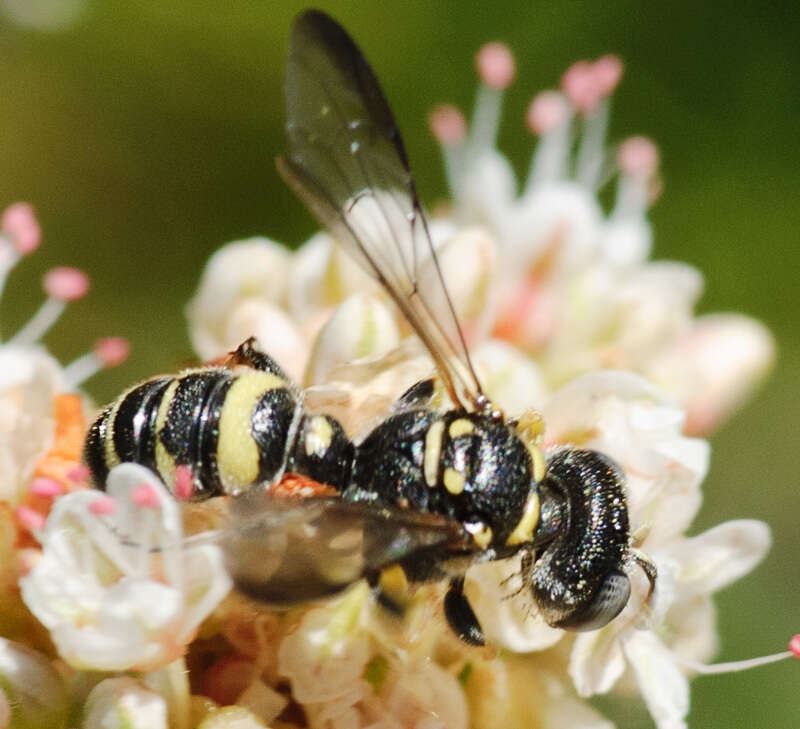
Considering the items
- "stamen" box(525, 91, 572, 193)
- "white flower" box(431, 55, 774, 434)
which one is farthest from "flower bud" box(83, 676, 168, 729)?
"stamen" box(525, 91, 572, 193)

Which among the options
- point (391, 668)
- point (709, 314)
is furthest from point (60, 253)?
point (391, 668)

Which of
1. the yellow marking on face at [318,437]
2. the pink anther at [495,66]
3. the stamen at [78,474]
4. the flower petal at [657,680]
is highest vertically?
the pink anther at [495,66]

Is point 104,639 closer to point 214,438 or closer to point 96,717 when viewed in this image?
point 96,717

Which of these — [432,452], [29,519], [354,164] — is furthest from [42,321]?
[432,452]

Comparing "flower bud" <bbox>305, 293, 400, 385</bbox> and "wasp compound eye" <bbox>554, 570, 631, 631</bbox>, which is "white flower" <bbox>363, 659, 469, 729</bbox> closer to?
"wasp compound eye" <bbox>554, 570, 631, 631</bbox>

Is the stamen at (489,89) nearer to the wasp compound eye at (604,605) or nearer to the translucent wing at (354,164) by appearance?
the translucent wing at (354,164)

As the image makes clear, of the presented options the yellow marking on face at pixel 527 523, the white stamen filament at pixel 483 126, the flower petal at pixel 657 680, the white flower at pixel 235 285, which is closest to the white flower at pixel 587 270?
the white stamen filament at pixel 483 126

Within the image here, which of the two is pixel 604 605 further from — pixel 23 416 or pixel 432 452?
pixel 23 416
